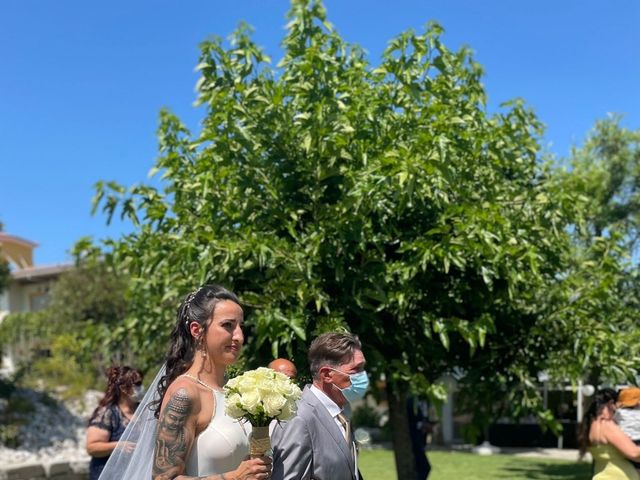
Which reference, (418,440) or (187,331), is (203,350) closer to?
(187,331)

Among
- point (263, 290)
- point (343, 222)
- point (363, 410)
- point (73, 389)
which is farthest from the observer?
point (363, 410)

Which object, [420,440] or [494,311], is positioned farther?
[420,440]

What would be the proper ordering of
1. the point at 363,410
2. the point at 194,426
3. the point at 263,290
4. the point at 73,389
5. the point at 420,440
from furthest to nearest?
the point at 363,410 < the point at 73,389 < the point at 420,440 < the point at 263,290 < the point at 194,426

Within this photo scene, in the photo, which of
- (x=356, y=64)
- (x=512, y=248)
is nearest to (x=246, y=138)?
(x=356, y=64)

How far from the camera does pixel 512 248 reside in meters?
6.85

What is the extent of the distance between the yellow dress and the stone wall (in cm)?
704

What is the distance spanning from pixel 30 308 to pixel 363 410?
26.8 m

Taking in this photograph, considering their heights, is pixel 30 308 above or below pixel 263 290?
above

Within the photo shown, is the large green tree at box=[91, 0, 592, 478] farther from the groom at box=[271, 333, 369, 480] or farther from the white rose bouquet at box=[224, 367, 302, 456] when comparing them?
the white rose bouquet at box=[224, 367, 302, 456]

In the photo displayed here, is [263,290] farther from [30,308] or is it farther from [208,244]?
[30,308]

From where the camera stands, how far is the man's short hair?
4.06m

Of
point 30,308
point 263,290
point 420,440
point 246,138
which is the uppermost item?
point 30,308

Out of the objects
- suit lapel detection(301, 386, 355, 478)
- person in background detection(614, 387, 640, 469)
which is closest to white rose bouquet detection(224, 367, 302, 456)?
suit lapel detection(301, 386, 355, 478)

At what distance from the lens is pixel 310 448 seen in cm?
369
